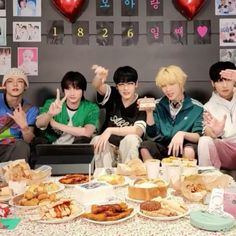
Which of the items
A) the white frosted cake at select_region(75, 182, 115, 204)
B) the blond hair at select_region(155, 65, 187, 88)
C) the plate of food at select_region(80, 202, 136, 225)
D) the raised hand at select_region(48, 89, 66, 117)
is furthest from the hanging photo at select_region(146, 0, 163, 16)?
the plate of food at select_region(80, 202, 136, 225)

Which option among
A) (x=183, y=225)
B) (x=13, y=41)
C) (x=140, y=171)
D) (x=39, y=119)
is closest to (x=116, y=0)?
(x=13, y=41)

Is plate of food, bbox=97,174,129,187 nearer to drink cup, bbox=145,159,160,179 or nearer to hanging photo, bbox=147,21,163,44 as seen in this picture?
drink cup, bbox=145,159,160,179

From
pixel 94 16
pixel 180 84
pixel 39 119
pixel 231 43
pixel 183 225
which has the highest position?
pixel 94 16

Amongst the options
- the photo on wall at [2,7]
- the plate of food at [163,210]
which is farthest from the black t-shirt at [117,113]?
the plate of food at [163,210]

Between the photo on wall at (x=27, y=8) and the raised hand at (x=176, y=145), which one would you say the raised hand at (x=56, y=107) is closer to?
the raised hand at (x=176, y=145)

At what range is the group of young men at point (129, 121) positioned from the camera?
300 cm

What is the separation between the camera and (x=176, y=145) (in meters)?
2.91

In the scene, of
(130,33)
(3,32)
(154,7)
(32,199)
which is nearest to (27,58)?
(3,32)

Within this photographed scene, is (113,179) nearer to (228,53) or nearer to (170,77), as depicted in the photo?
(170,77)

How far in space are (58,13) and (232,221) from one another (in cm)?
290

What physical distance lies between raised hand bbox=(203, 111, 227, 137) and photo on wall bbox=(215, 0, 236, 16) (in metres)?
1.22

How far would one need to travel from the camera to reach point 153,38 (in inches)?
149

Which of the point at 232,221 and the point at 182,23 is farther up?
the point at 182,23

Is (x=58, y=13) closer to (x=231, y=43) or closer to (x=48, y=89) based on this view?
(x=48, y=89)
